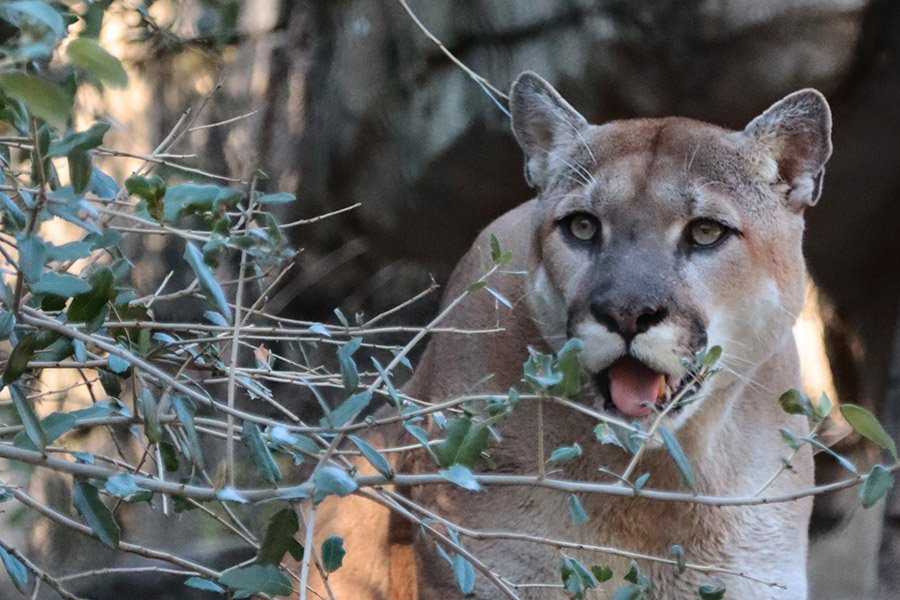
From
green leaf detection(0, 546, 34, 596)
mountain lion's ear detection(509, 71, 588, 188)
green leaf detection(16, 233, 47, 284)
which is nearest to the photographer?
green leaf detection(16, 233, 47, 284)

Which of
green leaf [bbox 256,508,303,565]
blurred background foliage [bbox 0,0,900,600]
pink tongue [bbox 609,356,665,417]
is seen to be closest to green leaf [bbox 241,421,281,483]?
green leaf [bbox 256,508,303,565]

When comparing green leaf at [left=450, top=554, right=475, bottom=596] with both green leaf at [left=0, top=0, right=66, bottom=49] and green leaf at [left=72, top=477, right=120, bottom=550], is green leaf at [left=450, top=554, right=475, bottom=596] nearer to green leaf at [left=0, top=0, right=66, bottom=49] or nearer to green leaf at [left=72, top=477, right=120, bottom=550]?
green leaf at [left=72, top=477, right=120, bottom=550]

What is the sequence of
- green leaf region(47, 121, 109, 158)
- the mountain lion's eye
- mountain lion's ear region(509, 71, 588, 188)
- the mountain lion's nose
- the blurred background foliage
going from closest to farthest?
1. green leaf region(47, 121, 109, 158)
2. the mountain lion's nose
3. the mountain lion's eye
4. mountain lion's ear region(509, 71, 588, 188)
5. the blurred background foliage

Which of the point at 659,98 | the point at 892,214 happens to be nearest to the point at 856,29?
the point at 659,98

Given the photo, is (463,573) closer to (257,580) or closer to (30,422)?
(257,580)

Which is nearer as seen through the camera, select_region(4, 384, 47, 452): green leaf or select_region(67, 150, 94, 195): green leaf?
select_region(67, 150, 94, 195): green leaf

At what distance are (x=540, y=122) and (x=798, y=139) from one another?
64cm

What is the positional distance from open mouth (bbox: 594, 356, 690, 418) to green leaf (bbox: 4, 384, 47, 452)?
Answer: 126 cm

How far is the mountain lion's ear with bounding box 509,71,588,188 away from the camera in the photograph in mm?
3127

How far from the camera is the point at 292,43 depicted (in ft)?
19.4

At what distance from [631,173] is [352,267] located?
10.2 feet

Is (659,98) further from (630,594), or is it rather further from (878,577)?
(630,594)

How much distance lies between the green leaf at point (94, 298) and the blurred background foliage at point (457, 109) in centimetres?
160

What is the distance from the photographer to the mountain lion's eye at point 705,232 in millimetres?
2762
